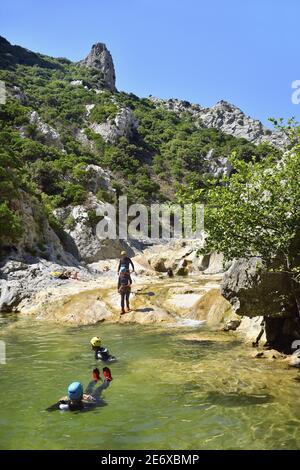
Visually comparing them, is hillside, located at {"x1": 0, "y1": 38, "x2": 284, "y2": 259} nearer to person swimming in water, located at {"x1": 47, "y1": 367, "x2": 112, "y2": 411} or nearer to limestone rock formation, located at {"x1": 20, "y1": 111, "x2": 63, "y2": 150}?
limestone rock formation, located at {"x1": 20, "y1": 111, "x2": 63, "y2": 150}

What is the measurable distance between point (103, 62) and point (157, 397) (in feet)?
434

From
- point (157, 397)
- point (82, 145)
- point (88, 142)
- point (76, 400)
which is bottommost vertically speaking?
point (157, 397)

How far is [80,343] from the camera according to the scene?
16.5 meters

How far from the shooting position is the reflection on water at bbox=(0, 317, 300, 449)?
25.1ft

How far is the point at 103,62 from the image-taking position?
5059 inches

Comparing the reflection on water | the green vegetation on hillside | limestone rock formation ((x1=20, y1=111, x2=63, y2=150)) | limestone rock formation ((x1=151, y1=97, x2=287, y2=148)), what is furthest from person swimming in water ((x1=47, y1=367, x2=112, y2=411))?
limestone rock formation ((x1=151, y1=97, x2=287, y2=148))

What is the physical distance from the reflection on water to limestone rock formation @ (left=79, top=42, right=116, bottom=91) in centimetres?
11544

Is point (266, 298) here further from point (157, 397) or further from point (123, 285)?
point (123, 285)

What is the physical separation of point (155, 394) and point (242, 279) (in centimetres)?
508

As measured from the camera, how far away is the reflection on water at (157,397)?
764 cm

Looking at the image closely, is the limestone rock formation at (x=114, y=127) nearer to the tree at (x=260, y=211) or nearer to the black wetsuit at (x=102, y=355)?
the black wetsuit at (x=102, y=355)

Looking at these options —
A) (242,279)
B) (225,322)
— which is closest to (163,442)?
(242,279)

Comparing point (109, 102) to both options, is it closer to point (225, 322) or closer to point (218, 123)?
point (218, 123)

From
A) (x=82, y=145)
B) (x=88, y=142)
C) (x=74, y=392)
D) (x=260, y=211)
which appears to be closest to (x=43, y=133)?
(x=82, y=145)
